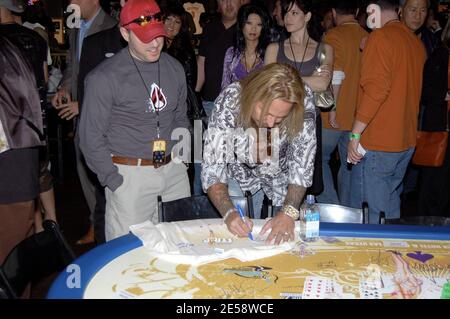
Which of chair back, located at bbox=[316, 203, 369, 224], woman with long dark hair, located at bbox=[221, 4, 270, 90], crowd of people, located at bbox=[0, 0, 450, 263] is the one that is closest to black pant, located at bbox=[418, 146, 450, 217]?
crowd of people, located at bbox=[0, 0, 450, 263]

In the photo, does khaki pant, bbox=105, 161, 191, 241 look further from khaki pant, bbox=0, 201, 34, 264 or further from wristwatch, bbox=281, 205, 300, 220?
wristwatch, bbox=281, 205, 300, 220

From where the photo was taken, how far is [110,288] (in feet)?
6.52

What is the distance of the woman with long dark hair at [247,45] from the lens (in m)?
4.34

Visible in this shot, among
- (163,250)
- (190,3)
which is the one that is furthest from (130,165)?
(190,3)

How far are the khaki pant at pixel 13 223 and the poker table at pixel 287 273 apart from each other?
654 mm

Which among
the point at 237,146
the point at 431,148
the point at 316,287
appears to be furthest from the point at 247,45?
the point at 316,287

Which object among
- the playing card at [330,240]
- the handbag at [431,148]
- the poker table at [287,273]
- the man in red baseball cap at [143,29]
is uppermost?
the man in red baseball cap at [143,29]

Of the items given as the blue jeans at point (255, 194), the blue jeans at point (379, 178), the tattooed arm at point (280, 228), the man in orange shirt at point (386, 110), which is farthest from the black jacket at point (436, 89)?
the tattooed arm at point (280, 228)

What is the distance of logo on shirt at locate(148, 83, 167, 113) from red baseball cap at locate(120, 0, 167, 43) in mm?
244

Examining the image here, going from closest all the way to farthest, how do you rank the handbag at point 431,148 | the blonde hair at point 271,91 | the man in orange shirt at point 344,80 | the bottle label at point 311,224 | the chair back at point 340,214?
the bottle label at point 311,224 < the blonde hair at point 271,91 < the chair back at point 340,214 < the handbag at point 431,148 < the man in orange shirt at point 344,80

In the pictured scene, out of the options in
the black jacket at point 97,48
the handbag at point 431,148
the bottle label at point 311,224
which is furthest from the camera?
the handbag at point 431,148

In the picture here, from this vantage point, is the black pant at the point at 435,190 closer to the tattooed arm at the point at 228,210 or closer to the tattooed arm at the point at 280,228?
the tattooed arm at the point at 280,228

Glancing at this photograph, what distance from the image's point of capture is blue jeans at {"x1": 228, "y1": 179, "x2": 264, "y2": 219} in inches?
125

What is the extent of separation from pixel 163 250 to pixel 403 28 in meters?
2.12
